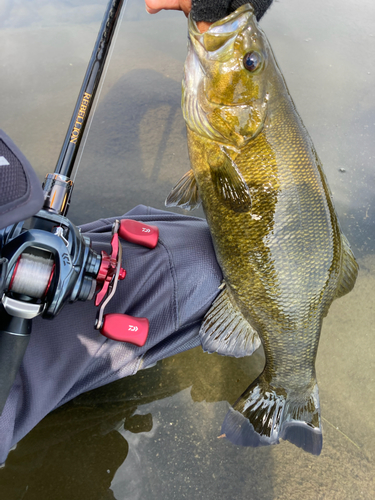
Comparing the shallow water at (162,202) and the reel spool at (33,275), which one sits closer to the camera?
the reel spool at (33,275)

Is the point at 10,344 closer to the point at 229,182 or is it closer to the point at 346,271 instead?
the point at 229,182

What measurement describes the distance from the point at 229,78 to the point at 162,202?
1.01 meters

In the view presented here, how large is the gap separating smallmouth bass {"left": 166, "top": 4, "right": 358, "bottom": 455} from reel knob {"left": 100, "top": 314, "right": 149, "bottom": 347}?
33 cm

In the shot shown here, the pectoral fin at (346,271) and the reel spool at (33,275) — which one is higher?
the reel spool at (33,275)

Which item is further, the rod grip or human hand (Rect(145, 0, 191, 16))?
human hand (Rect(145, 0, 191, 16))

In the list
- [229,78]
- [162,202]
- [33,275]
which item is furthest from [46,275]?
[162,202]

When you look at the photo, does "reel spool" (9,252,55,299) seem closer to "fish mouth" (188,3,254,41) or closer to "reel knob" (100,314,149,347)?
"reel knob" (100,314,149,347)

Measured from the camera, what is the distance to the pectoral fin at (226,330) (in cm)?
124

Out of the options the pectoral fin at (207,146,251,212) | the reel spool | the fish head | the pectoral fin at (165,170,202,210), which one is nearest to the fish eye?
the fish head

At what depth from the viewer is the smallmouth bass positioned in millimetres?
1134

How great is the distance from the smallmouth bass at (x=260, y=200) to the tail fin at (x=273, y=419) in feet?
0.04

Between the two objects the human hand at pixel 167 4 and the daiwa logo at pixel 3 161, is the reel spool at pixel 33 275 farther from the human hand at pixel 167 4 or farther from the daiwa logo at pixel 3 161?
the human hand at pixel 167 4

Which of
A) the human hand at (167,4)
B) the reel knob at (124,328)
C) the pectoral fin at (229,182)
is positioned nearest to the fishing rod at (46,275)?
the reel knob at (124,328)

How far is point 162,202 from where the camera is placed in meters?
2.06
